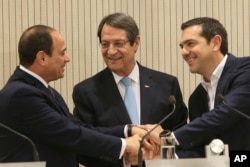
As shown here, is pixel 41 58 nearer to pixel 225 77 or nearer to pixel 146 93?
pixel 146 93

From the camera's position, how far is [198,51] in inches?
190

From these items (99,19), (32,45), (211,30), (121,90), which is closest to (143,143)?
(121,90)

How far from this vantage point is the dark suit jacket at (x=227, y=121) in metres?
4.39

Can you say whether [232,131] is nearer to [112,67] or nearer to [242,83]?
[242,83]

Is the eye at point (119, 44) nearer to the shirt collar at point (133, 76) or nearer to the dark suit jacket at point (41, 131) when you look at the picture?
the shirt collar at point (133, 76)

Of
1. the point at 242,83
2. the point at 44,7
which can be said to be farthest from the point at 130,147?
the point at 44,7

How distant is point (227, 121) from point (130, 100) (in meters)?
0.72

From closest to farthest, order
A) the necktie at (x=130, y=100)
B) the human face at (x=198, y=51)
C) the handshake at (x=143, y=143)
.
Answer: the handshake at (x=143, y=143)
the necktie at (x=130, y=100)
the human face at (x=198, y=51)

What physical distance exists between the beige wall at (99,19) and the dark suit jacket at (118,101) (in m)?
0.85

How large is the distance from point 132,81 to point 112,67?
0.18 meters

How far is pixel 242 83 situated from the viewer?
447 centimetres

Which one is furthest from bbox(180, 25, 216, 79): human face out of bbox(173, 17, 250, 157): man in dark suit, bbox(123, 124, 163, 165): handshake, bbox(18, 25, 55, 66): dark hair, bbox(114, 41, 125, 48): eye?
bbox(18, 25, 55, 66): dark hair

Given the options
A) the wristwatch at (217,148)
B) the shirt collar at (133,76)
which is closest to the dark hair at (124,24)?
the shirt collar at (133,76)

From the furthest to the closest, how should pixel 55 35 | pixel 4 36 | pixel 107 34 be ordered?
pixel 4 36
pixel 107 34
pixel 55 35
